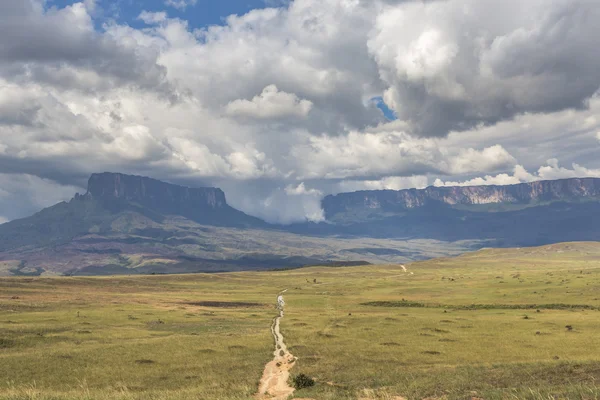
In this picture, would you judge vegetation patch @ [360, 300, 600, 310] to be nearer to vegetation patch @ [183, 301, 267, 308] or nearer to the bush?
vegetation patch @ [183, 301, 267, 308]

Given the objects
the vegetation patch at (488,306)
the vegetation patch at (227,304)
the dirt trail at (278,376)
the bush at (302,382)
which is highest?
the bush at (302,382)

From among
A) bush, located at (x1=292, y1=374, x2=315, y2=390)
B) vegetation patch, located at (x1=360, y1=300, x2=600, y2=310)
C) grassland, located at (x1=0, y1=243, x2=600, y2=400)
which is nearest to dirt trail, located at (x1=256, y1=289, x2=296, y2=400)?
bush, located at (x1=292, y1=374, x2=315, y2=390)

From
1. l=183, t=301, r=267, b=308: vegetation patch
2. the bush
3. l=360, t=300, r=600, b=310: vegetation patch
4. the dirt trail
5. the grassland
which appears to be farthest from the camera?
l=183, t=301, r=267, b=308: vegetation patch

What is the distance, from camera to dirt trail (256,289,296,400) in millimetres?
34891

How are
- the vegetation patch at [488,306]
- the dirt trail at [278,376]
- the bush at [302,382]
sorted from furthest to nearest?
the vegetation patch at [488,306] < the bush at [302,382] < the dirt trail at [278,376]

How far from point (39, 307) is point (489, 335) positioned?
9307 cm

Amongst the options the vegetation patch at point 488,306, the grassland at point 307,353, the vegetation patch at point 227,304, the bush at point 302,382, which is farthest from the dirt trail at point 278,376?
the vegetation patch at point 488,306

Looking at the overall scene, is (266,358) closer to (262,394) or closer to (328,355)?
(328,355)

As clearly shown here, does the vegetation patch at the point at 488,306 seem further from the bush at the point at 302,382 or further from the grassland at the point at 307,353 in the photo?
the bush at the point at 302,382

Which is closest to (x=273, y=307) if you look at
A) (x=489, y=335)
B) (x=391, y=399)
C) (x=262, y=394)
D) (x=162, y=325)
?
(x=162, y=325)

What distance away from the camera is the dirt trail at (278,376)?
114ft

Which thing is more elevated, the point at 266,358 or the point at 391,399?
the point at 391,399

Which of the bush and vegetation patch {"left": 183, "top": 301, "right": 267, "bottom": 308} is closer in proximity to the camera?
the bush

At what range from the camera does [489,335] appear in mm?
64188
